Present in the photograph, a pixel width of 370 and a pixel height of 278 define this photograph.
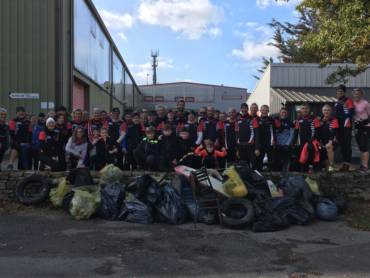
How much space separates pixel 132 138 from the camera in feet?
33.4

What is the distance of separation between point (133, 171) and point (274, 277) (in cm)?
483

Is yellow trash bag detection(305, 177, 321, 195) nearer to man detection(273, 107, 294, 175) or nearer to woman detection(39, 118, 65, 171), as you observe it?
man detection(273, 107, 294, 175)

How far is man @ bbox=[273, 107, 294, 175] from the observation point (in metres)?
10.3

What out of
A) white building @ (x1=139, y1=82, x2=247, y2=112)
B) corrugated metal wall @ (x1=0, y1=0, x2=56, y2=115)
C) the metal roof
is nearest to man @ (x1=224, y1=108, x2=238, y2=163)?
corrugated metal wall @ (x1=0, y1=0, x2=56, y2=115)

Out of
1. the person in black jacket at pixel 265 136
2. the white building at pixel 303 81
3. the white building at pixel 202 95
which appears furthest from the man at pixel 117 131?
the white building at pixel 202 95

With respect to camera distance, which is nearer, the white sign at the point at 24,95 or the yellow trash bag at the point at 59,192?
the yellow trash bag at the point at 59,192

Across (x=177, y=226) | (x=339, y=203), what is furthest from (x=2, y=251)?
(x=339, y=203)

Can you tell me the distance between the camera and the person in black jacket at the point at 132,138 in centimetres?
1018

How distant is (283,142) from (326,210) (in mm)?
2182

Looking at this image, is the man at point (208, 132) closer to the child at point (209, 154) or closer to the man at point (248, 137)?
the child at point (209, 154)

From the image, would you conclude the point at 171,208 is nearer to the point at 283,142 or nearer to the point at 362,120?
the point at 283,142

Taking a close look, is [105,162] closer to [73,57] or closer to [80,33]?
[73,57]

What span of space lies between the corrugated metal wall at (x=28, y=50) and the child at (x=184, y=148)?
5.67 metres

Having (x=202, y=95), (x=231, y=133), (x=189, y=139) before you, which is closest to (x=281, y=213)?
(x=231, y=133)
